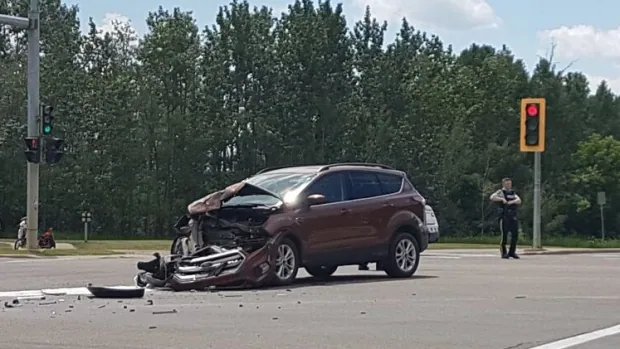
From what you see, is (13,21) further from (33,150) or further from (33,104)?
(33,150)

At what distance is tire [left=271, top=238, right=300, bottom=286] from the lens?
15953 mm

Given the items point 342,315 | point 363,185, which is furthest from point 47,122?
point 342,315

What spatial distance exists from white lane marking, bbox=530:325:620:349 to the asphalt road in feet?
0.35

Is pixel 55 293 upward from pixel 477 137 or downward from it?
downward

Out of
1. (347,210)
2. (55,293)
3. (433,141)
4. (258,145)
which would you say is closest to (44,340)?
(55,293)

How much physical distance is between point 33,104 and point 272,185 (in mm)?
14326

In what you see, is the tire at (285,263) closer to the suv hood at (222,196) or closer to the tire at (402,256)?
the suv hood at (222,196)

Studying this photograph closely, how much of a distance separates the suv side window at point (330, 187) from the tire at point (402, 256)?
51.3 inches

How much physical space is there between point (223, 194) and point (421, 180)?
5239 centimetres

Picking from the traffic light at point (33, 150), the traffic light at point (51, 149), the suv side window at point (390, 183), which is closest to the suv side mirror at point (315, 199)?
the suv side window at point (390, 183)

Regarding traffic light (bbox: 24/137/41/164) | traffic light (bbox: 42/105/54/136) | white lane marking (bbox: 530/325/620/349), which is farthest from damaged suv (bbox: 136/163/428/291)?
traffic light (bbox: 42/105/54/136)

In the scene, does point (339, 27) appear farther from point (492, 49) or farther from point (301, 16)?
point (492, 49)

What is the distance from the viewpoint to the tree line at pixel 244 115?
64875mm

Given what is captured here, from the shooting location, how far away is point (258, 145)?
2613 inches
